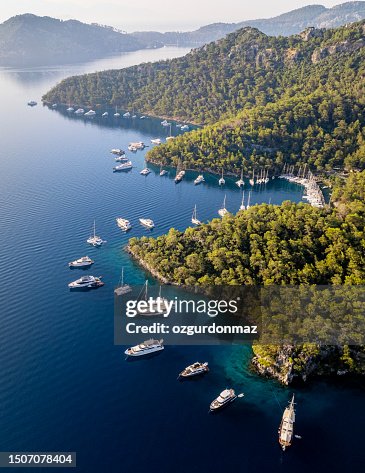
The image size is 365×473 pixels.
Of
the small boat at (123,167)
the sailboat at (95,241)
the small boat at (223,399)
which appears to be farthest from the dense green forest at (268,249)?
the small boat at (123,167)

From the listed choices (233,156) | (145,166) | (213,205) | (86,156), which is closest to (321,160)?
(233,156)

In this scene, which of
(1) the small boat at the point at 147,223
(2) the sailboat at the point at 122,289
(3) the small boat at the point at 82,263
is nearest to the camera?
(2) the sailboat at the point at 122,289

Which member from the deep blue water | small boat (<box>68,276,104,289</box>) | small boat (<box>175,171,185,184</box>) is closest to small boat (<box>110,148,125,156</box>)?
small boat (<box>175,171,185,184</box>)

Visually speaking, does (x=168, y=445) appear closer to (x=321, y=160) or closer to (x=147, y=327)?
(x=147, y=327)

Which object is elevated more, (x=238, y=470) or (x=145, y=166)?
(x=145, y=166)

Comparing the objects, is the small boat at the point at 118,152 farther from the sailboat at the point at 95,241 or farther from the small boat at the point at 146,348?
the small boat at the point at 146,348

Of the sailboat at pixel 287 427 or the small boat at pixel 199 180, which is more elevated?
the small boat at pixel 199 180

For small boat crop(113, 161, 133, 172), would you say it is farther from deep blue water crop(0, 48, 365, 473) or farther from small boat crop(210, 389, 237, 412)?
small boat crop(210, 389, 237, 412)
